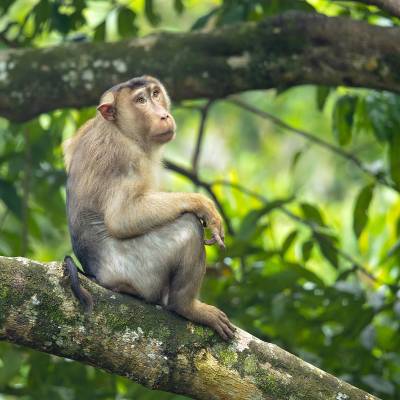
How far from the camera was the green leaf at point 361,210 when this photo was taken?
6359 millimetres

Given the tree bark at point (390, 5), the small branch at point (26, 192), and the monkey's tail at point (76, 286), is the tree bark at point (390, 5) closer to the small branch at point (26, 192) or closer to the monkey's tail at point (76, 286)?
the monkey's tail at point (76, 286)

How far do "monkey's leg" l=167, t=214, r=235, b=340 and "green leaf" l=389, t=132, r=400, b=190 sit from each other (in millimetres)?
1932

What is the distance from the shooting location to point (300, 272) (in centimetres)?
638

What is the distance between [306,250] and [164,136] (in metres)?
1.74

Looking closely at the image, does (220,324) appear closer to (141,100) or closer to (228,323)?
(228,323)

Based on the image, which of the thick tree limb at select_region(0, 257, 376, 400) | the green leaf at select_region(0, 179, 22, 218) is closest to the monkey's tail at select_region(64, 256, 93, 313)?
the thick tree limb at select_region(0, 257, 376, 400)

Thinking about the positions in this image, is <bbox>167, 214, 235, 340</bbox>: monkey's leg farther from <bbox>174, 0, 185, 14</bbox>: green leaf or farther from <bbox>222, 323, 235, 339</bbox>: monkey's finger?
<bbox>174, 0, 185, 14</bbox>: green leaf

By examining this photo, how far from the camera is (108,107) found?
5.48m

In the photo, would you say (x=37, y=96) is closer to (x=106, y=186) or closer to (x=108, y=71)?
(x=108, y=71)

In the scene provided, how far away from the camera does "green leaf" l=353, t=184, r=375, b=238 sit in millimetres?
6359

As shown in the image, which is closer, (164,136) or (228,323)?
(228,323)

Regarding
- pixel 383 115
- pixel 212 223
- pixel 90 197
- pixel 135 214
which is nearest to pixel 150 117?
pixel 90 197

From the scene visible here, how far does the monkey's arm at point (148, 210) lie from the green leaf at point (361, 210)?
66.1 inches

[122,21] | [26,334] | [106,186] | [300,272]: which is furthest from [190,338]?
[122,21]
